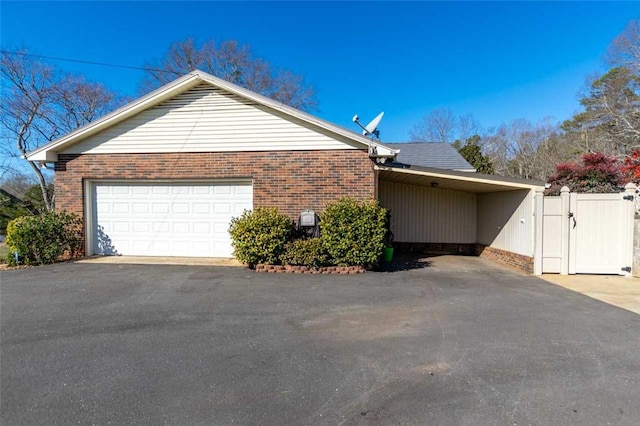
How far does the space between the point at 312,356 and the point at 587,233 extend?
7.80 m

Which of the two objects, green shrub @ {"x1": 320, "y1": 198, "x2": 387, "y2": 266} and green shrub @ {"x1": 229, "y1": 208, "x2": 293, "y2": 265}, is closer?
green shrub @ {"x1": 320, "y1": 198, "x2": 387, "y2": 266}

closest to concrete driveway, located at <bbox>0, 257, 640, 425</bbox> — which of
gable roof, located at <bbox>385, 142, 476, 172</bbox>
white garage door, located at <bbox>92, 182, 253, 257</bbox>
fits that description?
white garage door, located at <bbox>92, 182, 253, 257</bbox>

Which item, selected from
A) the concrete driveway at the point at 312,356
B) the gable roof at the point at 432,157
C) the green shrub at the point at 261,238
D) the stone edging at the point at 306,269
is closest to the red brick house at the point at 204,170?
the green shrub at the point at 261,238

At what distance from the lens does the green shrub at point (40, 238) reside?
8.48 meters

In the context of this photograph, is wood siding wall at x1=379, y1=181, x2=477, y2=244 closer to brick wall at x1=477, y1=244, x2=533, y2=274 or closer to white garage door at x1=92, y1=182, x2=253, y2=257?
brick wall at x1=477, y1=244, x2=533, y2=274

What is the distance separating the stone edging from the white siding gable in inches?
125

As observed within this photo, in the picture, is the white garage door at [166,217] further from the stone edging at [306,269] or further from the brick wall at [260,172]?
the stone edging at [306,269]

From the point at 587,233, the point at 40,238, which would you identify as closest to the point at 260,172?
the point at 40,238

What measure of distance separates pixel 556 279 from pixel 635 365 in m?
4.62

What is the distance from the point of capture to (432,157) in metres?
14.6

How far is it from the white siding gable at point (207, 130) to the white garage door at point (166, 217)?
3.58ft

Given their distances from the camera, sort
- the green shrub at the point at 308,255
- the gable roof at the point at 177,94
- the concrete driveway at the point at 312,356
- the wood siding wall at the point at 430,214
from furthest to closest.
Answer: the wood siding wall at the point at 430,214, the gable roof at the point at 177,94, the green shrub at the point at 308,255, the concrete driveway at the point at 312,356

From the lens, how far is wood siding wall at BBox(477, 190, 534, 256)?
844 centimetres

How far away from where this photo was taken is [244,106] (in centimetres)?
935
